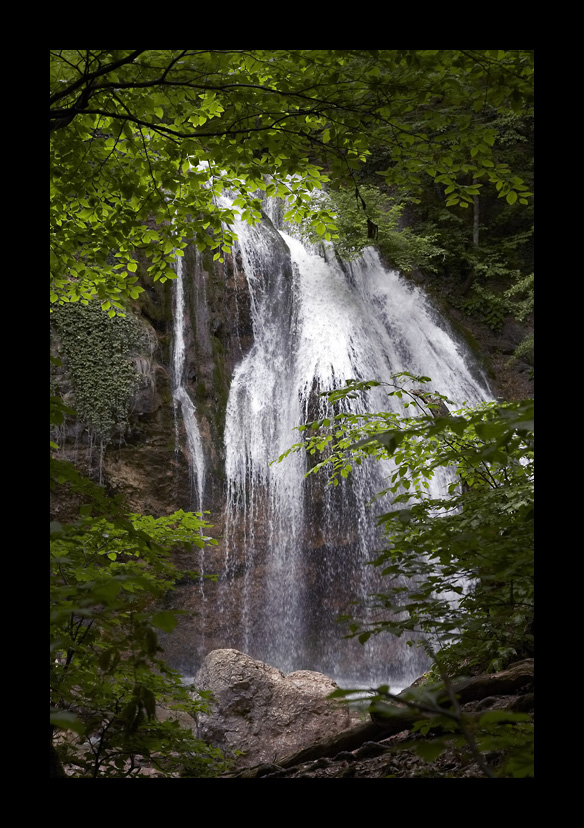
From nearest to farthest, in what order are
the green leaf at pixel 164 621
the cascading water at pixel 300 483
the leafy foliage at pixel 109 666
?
the green leaf at pixel 164 621, the leafy foliage at pixel 109 666, the cascading water at pixel 300 483

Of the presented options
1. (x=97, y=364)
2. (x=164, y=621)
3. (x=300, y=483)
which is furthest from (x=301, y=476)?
(x=164, y=621)

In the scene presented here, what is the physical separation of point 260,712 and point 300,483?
203 inches

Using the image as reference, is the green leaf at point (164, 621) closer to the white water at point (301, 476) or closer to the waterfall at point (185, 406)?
the white water at point (301, 476)

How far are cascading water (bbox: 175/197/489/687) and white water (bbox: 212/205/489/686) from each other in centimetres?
2

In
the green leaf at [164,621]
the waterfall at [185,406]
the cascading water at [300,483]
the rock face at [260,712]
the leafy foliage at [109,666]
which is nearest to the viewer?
the green leaf at [164,621]

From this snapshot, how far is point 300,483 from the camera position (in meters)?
10.9

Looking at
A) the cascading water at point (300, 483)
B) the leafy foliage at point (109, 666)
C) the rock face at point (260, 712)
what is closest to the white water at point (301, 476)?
the cascading water at point (300, 483)

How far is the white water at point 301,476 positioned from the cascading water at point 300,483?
0.02 meters

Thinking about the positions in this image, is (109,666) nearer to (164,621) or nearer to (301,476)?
(164,621)

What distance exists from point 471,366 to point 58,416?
12884mm

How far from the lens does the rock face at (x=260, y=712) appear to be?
5.82 m

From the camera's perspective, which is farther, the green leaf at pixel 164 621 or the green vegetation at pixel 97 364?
the green vegetation at pixel 97 364
